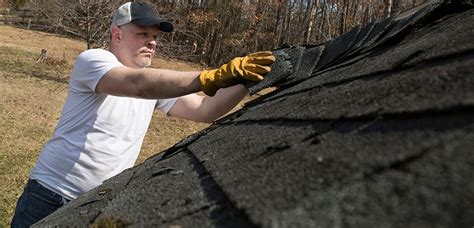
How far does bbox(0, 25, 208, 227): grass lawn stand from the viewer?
28.7 ft

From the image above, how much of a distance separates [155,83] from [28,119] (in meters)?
11.8

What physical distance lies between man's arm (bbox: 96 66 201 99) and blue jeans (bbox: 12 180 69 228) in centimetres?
88

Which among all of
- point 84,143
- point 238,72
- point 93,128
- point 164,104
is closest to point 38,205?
point 84,143

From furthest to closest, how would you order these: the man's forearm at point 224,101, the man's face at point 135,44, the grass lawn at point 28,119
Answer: the grass lawn at point 28,119 < the man's face at point 135,44 < the man's forearm at point 224,101

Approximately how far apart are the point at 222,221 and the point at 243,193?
2.6 inches

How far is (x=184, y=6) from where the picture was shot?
116 ft

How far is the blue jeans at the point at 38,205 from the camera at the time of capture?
2834 mm

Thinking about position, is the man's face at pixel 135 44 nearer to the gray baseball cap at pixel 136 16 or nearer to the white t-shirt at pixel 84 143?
the gray baseball cap at pixel 136 16

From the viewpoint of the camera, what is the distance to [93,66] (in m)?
2.57

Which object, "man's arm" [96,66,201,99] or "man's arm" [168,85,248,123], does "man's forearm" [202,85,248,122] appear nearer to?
"man's arm" [168,85,248,123]

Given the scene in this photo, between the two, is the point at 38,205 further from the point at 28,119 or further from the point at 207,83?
the point at 28,119

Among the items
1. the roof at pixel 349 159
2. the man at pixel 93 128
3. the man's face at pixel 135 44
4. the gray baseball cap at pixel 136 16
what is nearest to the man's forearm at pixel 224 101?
the man at pixel 93 128

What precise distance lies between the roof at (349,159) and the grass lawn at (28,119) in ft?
20.0

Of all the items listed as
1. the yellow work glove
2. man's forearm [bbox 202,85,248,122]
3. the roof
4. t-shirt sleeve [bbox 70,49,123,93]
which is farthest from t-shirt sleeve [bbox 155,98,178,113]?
the roof
